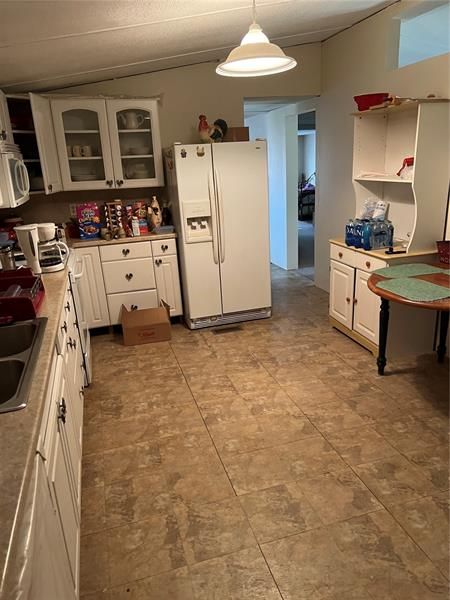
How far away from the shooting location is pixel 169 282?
4.13 meters

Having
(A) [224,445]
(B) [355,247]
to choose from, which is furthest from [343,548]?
(B) [355,247]

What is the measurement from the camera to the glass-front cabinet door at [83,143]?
3.78 metres

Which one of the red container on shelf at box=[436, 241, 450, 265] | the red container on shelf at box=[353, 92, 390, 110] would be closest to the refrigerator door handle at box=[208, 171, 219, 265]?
the red container on shelf at box=[353, 92, 390, 110]

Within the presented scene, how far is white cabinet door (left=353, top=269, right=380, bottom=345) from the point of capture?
10.7ft

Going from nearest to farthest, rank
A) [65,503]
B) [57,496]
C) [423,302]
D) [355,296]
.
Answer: [57,496], [65,503], [423,302], [355,296]

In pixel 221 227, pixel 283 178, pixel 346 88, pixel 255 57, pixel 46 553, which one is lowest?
pixel 46 553

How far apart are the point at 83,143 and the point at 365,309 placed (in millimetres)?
2870

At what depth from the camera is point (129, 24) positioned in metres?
2.23

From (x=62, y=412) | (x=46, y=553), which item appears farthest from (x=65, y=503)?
(x=46, y=553)

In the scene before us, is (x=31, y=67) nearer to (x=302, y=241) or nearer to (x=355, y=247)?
(x=355, y=247)

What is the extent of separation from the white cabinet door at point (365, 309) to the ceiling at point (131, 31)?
190 cm

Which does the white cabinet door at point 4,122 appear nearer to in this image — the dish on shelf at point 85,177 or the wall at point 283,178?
the dish on shelf at point 85,177

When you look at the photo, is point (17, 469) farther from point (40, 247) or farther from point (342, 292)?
→ point (342, 292)

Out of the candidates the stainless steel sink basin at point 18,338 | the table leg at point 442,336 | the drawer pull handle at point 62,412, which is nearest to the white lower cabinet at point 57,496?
the drawer pull handle at point 62,412
